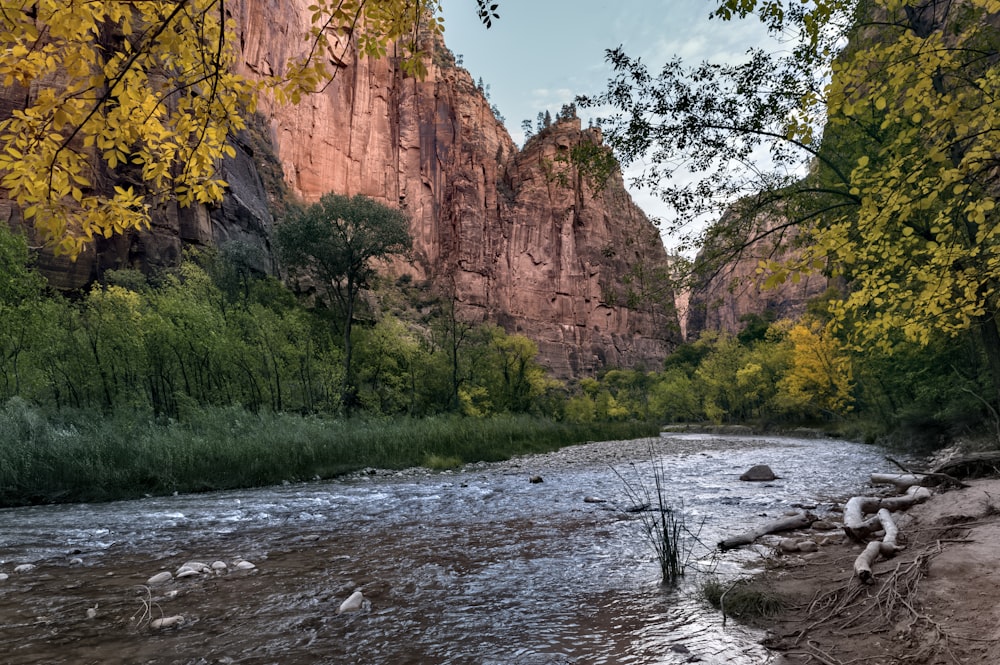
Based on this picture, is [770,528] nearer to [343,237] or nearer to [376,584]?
[376,584]

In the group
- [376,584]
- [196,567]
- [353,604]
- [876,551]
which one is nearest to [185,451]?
[196,567]

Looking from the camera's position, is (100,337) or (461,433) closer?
(100,337)

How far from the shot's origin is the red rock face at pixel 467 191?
7419cm

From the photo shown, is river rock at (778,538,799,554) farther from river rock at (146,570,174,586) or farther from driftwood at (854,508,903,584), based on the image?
river rock at (146,570,174,586)

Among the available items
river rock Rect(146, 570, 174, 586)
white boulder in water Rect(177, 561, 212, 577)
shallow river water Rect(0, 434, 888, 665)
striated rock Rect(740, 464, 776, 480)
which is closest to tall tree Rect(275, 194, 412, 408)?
shallow river water Rect(0, 434, 888, 665)

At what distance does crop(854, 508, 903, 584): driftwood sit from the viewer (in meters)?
4.16

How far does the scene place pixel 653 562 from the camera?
5.86 metres

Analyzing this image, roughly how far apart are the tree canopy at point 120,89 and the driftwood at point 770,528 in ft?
20.6

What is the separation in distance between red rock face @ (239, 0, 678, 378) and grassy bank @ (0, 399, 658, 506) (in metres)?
60.3

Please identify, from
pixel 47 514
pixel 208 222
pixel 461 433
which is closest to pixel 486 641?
pixel 47 514

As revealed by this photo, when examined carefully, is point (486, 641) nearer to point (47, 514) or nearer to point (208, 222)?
point (47, 514)

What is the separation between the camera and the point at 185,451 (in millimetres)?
14383

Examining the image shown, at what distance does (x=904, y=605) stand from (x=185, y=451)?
15994 mm

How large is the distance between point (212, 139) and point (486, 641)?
4.14m
